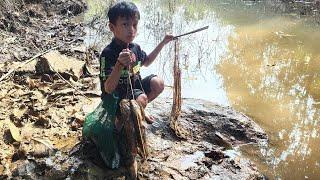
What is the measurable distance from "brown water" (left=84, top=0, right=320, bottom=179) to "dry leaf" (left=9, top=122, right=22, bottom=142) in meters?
2.15

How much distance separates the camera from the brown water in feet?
13.5

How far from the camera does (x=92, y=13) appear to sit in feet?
34.1

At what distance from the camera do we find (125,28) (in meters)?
3.02

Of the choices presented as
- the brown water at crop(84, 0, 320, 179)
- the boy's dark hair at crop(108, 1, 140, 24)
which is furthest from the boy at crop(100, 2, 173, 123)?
the brown water at crop(84, 0, 320, 179)

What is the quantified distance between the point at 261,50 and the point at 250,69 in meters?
1.04

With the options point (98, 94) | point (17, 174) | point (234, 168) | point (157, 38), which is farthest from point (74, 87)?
point (157, 38)

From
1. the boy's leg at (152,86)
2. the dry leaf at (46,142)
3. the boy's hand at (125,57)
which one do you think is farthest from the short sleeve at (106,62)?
the dry leaf at (46,142)

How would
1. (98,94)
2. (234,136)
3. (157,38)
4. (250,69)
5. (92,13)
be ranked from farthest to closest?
1. (92,13)
2. (157,38)
3. (250,69)
4. (98,94)
5. (234,136)

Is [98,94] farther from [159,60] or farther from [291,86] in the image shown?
[291,86]

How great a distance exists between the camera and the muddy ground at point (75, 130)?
325 centimetres

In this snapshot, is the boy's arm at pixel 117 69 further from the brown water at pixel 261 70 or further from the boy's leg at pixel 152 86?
the brown water at pixel 261 70

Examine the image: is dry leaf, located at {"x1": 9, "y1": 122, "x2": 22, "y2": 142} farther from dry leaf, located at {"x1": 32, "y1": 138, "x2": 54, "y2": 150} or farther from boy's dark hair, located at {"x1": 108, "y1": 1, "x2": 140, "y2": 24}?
boy's dark hair, located at {"x1": 108, "y1": 1, "x2": 140, "y2": 24}

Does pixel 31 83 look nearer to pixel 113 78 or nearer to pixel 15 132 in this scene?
pixel 15 132

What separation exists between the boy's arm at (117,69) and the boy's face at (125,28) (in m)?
0.31
